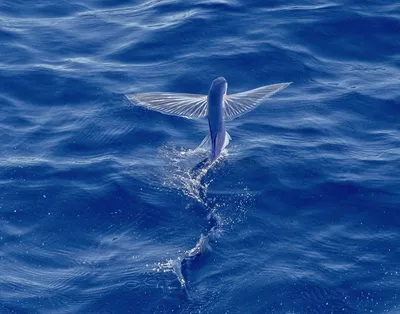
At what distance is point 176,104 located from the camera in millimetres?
13734

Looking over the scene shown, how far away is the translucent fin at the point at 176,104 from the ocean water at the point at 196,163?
3.66 ft

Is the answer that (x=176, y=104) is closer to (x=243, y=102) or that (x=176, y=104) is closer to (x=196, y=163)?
(x=243, y=102)

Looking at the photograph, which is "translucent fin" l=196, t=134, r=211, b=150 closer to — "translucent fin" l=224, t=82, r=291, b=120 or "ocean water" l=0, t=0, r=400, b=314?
"ocean water" l=0, t=0, r=400, b=314

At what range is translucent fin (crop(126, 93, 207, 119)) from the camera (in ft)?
44.5

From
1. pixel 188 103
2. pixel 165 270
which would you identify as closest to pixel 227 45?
pixel 188 103

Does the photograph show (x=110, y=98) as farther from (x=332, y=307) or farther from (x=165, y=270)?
(x=332, y=307)

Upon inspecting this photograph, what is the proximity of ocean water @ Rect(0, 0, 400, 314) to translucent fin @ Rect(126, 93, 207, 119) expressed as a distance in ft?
3.66

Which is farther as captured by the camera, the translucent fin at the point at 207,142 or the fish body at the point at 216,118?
the translucent fin at the point at 207,142

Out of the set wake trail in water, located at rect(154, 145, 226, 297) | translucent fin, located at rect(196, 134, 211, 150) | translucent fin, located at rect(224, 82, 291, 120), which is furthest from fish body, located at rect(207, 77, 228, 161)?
wake trail in water, located at rect(154, 145, 226, 297)

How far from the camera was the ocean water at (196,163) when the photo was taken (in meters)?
11.9

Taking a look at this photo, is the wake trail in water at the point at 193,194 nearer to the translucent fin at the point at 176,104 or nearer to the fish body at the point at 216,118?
the fish body at the point at 216,118

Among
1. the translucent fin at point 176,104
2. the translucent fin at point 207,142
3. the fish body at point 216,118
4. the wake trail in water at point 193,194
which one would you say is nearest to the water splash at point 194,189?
the wake trail in water at point 193,194

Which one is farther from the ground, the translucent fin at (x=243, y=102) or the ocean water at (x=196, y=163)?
the translucent fin at (x=243, y=102)

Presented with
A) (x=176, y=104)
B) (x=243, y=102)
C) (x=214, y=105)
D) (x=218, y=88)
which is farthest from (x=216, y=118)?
(x=176, y=104)
